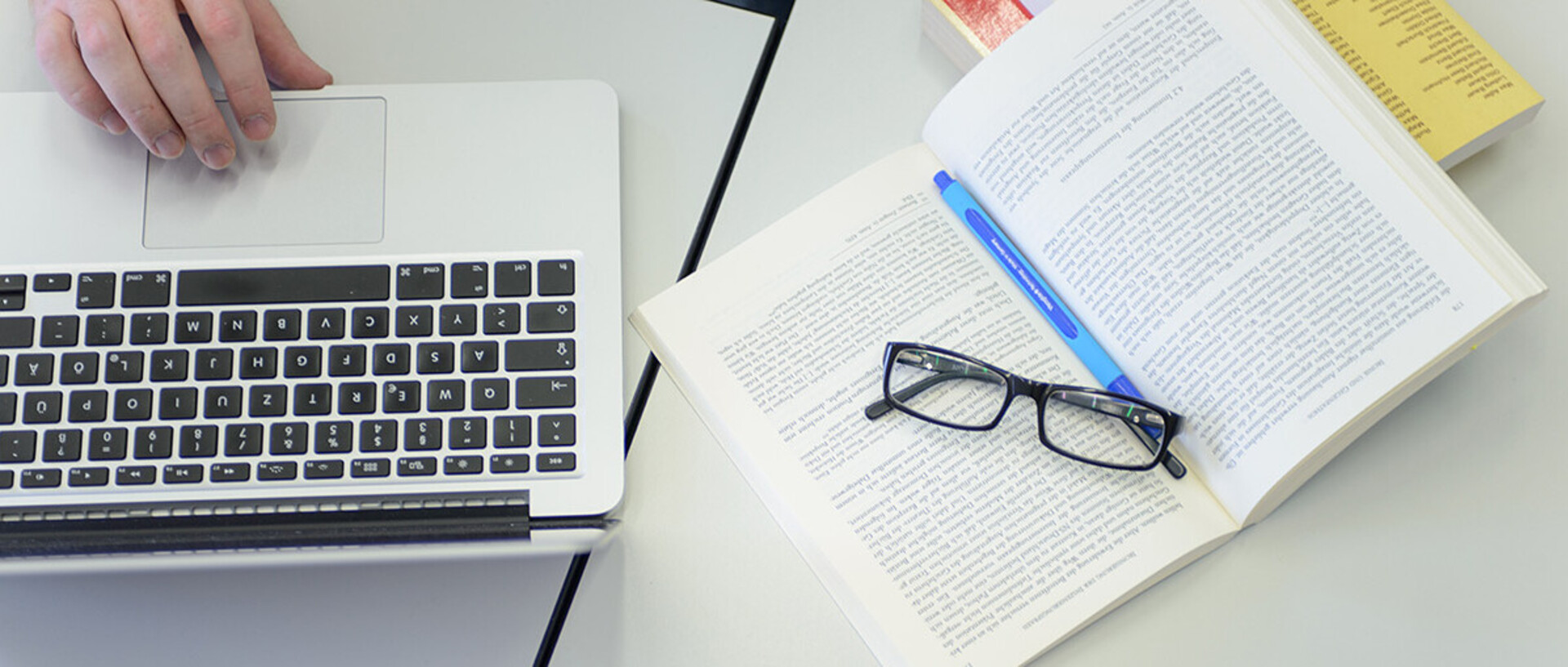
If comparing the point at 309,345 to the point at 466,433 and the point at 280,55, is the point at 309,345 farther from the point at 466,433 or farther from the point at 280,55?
the point at 280,55

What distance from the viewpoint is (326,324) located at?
0.66 meters

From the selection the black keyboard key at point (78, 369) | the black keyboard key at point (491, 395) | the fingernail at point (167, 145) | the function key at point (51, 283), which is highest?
the fingernail at point (167, 145)

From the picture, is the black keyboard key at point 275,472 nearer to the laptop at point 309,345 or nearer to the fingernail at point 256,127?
the laptop at point 309,345

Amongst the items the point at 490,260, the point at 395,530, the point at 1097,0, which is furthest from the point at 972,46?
the point at 395,530

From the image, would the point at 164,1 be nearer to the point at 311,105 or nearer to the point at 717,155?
the point at 311,105

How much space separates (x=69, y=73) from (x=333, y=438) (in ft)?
0.97

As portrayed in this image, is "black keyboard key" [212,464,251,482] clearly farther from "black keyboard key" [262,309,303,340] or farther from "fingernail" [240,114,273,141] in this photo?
"fingernail" [240,114,273,141]

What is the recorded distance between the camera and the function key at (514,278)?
2.23 ft

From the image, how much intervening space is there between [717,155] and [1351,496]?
467mm

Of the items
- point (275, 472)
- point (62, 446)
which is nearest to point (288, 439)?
point (275, 472)

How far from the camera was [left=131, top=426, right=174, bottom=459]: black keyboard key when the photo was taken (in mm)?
637

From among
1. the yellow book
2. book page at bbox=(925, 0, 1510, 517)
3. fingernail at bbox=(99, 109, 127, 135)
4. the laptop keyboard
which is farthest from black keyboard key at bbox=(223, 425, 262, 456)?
the yellow book

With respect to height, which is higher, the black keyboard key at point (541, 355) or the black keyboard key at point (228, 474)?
the black keyboard key at point (228, 474)

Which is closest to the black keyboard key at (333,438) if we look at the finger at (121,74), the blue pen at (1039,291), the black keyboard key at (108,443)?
the black keyboard key at (108,443)
